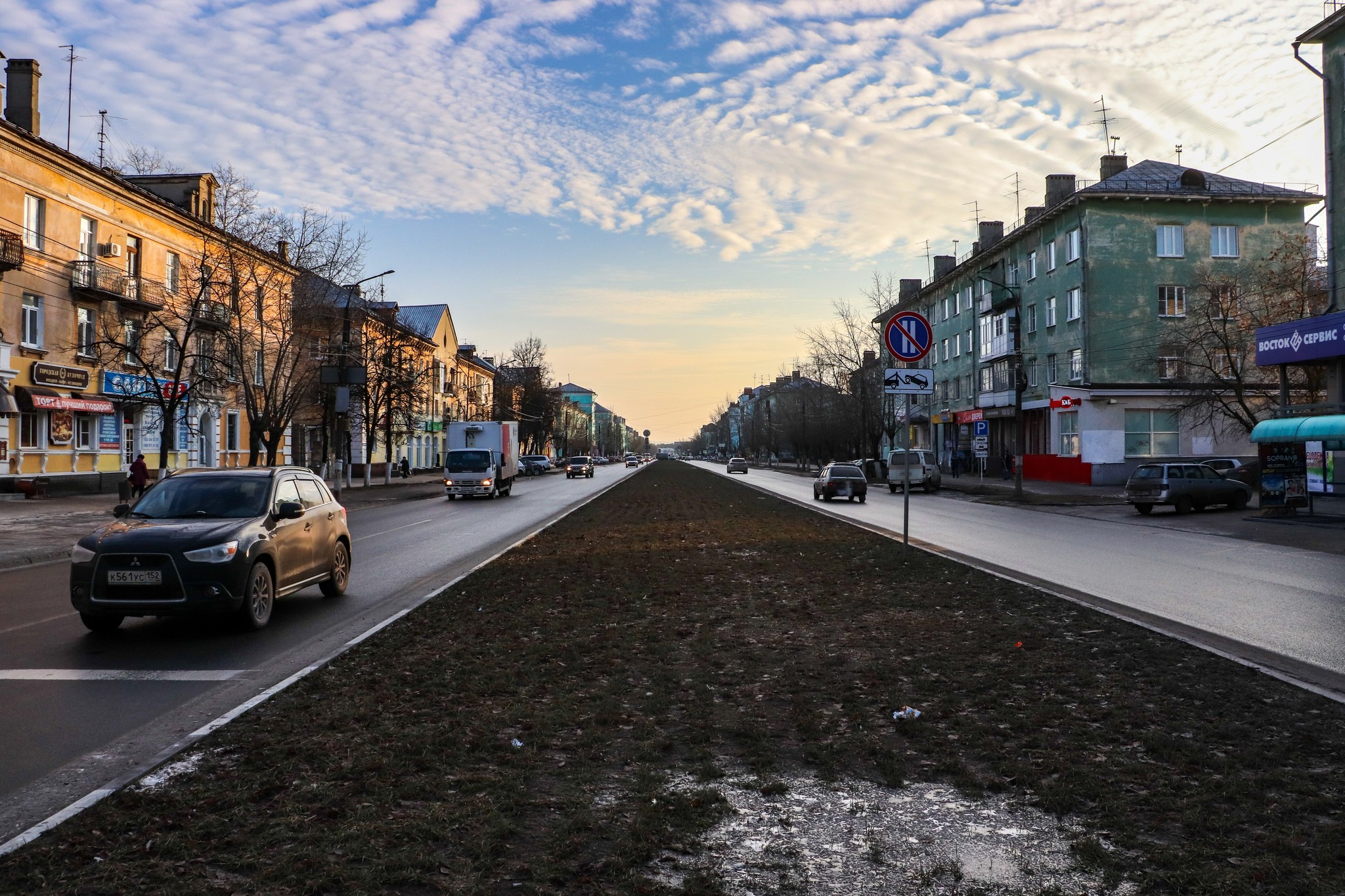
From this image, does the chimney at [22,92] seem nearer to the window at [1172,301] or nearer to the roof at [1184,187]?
the roof at [1184,187]

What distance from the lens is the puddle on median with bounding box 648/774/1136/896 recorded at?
11.1 feet

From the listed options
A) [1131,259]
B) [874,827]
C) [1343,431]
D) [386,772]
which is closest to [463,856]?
[386,772]

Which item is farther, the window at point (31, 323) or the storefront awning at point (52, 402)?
the window at point (31, 323)

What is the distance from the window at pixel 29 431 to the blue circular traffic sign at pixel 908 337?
29.7 metres

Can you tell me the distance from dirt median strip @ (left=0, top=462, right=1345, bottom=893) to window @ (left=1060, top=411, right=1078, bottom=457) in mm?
40269

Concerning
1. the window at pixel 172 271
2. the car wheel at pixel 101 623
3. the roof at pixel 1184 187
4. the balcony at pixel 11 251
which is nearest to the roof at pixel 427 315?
the window at pixel 172 271

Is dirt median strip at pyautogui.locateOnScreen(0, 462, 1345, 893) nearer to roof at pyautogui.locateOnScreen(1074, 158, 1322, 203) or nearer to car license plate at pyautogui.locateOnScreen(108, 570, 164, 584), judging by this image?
car license plate at pyautogui.locateOnScreen(108, 570, 164, 584)

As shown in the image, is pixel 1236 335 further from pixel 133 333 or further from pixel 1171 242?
pixel 133 333

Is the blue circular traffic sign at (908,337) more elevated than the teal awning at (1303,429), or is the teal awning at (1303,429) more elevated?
the blue circular traffic sign at (908,337)

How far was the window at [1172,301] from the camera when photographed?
46.0 metres

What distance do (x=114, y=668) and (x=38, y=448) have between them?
29.4m

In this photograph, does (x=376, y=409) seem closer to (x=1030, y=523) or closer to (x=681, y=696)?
(x=1030, y=523)

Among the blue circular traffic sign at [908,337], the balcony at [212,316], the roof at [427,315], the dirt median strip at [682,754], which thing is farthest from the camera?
the roof at [427,315]

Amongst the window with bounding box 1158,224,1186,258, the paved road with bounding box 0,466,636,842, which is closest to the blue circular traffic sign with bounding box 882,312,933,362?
the paved road with bounding box 0,466,636,842
